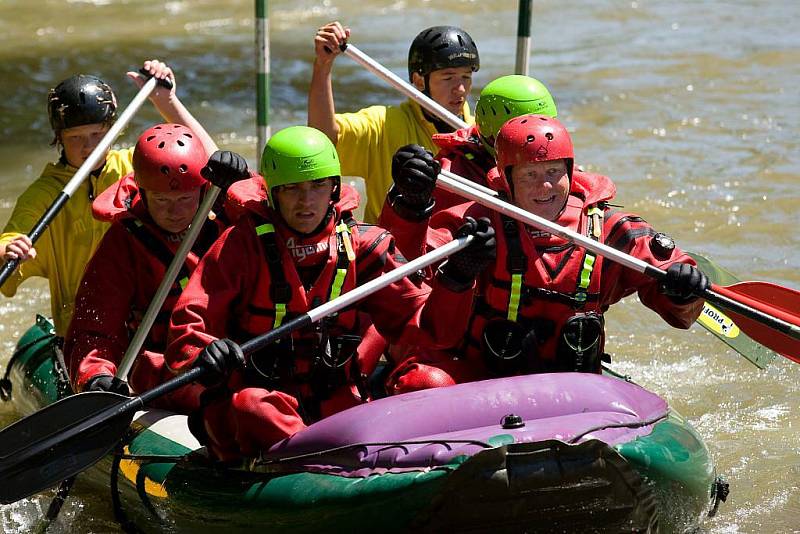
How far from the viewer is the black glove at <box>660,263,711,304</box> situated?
186 inches

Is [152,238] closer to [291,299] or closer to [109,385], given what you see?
[109,385]

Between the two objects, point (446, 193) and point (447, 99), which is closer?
point (446, 193)

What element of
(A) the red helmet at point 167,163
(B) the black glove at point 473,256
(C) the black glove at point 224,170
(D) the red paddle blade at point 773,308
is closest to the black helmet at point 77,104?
(A) the red helmet at point 167,163

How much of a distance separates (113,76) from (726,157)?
6325 mm

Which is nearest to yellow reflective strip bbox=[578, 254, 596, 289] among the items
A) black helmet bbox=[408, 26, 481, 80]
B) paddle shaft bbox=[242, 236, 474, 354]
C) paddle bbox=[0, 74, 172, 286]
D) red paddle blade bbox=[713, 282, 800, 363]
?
paddle shaft bbox=[242, 236, 474, 354]

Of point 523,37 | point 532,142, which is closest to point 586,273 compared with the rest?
point 532,142

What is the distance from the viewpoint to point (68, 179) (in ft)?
19.7

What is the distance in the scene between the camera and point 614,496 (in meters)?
4.13

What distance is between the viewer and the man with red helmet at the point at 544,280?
493cm

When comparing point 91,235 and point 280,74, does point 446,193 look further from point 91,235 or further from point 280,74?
point 280,74

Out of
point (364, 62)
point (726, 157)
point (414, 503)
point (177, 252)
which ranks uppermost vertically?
point (364, 62)

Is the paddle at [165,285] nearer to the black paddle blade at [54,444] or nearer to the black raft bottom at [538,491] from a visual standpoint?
the black paddle blade at [54,444]

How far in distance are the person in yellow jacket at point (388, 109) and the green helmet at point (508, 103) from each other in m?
0.65

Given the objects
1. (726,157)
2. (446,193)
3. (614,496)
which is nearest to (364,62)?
(446,193)
